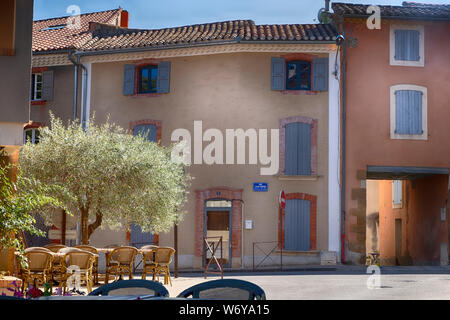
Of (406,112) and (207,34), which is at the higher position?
(207,34)

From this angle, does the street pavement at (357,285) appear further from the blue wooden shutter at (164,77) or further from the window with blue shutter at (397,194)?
the window with blue shutter at (397,194)

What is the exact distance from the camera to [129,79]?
80.2 ft

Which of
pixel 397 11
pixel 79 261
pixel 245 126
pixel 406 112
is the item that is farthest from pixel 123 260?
pixel 397 11

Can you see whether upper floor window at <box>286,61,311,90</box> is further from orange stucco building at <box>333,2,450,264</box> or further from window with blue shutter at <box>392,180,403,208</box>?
window with blue shutter at <box>392,180,403,208</box>

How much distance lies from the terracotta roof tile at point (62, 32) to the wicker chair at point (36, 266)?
14.8 metres

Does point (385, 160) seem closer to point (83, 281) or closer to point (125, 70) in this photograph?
point (125, 70)

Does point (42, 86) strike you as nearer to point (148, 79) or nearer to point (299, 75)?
point (148, 79)

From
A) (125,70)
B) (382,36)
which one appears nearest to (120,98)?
(125,70)

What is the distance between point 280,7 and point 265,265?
11016mm

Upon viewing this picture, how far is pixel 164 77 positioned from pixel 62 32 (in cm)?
630

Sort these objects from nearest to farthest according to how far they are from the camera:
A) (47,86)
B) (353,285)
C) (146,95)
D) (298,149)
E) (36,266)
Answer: (36,266), (353,285), (298,149), (146,95), (47,86)

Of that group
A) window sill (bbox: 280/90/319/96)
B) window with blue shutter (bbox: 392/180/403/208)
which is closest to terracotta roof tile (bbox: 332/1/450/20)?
window sill (bbox: 280/90/319/96)

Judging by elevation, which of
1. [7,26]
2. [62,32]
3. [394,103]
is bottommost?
[7,26]

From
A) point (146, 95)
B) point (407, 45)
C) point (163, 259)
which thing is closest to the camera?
point (163, 259)
